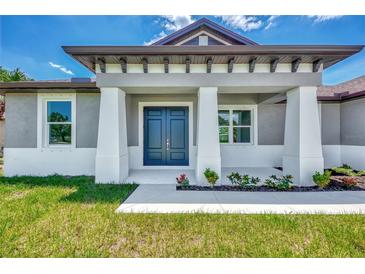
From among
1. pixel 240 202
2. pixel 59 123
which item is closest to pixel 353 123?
pixel 240 202

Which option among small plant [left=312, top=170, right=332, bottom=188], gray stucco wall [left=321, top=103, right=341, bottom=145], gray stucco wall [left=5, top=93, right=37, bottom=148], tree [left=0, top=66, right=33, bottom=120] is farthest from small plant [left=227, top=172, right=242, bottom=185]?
tree [left=0, top=66, right=33, bottom=120]

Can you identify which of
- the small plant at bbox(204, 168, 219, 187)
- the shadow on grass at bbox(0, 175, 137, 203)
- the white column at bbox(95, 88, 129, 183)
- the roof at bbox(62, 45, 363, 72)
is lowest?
the shadow on grass at bbox(0, 175, 137, 203)

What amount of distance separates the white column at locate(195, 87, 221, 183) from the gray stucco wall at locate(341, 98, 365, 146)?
6726mm

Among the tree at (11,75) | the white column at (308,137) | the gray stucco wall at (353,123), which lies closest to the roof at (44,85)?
the white column at (308,137)

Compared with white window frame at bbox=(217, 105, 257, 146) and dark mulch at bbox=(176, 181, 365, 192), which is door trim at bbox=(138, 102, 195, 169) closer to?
white window frame at bbox=(217, 105, 257, 146)

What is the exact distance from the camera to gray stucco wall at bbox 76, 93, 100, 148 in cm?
779

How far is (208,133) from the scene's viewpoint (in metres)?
6.05

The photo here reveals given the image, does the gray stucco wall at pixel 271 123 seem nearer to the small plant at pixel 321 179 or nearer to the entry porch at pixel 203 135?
the entry porch at pixel 203 135

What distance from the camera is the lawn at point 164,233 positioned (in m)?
2.78

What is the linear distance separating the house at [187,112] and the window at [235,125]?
48mm

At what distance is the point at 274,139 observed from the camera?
9.23 m
